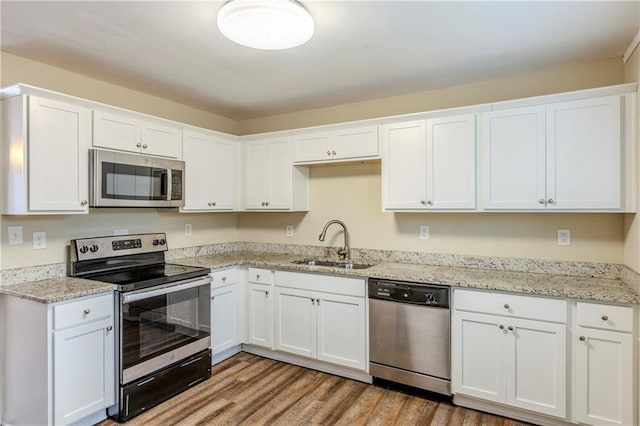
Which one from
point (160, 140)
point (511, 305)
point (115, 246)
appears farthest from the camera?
point (160, 140)

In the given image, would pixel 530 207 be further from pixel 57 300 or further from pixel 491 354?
pixel 57 300

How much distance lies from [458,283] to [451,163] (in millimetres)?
919

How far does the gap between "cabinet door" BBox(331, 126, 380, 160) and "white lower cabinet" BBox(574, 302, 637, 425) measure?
184 cm

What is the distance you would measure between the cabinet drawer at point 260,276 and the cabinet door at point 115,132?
4.74 ft

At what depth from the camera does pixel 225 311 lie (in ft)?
10.8

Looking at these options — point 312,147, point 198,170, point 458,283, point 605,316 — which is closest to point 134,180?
point 198,170

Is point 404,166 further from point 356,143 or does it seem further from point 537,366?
point 537,366

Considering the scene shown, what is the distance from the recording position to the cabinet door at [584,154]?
2.29 m

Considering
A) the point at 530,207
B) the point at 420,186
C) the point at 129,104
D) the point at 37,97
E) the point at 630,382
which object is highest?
the point at 129,104

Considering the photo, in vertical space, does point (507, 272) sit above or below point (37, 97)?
below

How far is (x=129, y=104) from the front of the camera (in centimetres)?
316

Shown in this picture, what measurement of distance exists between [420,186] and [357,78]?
101 centimetres

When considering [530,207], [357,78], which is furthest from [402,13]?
[530,207]

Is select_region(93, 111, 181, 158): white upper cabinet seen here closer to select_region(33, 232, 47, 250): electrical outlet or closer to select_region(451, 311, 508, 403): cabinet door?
select_region(33, 232, 47, 250): electrical outlet
